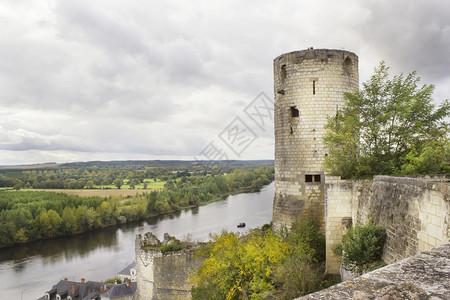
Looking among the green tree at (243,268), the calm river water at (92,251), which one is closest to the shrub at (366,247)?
the green tree at (243,268)

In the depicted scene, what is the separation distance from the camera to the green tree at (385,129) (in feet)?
29.2

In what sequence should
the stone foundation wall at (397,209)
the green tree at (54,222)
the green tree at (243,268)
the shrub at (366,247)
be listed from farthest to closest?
the green tree at (54,222), the green tree at (243,268), the shrub at (366,247), the stone foundation wall at (397,209)

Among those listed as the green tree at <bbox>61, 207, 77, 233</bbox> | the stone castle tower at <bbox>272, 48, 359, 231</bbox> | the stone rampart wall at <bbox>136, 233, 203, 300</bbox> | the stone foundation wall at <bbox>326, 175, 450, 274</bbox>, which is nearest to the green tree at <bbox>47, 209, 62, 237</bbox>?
the green tree at <bbox>61, 207, 77, 233</bbox>

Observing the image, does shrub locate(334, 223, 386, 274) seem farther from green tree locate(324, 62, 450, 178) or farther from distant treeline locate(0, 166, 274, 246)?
distant treeline locate(0, 166, 274, 246)

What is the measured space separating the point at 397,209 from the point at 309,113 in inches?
220

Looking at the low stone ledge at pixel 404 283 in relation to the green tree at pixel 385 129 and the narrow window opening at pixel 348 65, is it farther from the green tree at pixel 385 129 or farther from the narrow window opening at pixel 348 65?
the narrow window opening at pixel 348 65

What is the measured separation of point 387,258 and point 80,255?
104 feet

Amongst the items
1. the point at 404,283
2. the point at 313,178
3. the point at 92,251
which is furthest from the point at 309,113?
the point at 92,251

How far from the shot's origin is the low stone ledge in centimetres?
225

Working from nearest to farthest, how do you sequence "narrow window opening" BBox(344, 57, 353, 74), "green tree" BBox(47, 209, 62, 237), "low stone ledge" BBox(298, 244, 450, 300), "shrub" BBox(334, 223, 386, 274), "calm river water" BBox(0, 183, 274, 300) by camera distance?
"low stone ledge" BBox(298, 244, 450, 300) → "shrub" BBox(334, 223, 386, 274) → "narrow window opening" BBox(344, 57, 353, 74) → "calm river water" BBox(0, 183, 274, 300) → "green tree" BBox(47, 209, 62, 237)

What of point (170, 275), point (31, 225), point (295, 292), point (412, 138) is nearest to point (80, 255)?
point (31, 225)

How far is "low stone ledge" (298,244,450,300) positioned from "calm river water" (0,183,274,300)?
24.1 meters

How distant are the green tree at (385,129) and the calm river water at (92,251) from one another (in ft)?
61.9

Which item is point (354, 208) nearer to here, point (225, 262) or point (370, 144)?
point (370, 144)
